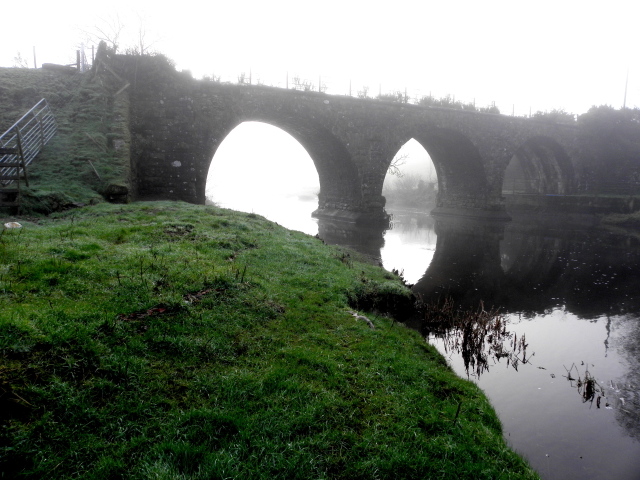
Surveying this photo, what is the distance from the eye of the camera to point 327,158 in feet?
82.6

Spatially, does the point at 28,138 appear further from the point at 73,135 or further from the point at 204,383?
the point at 204,383

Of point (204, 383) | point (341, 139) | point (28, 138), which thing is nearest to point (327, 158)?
point (341, 139)

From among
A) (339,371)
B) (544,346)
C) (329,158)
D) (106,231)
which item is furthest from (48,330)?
(329,158)

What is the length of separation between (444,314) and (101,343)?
6240mm

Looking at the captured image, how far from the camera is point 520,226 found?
25.5m

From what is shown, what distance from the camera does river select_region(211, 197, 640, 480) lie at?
14.1ft

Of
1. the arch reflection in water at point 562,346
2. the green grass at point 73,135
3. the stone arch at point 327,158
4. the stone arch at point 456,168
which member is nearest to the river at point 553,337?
the arch reflection in water at point 562,346

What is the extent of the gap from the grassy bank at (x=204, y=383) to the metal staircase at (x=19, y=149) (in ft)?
14.2

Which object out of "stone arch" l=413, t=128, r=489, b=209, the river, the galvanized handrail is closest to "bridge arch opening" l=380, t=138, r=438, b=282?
the river

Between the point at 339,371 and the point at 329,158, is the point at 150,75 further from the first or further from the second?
the point at 339,371

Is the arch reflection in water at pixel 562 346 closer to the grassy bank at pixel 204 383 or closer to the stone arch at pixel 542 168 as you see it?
the grassy bank at pixel 204 383

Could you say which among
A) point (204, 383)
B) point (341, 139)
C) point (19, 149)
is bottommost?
point (204, 383)

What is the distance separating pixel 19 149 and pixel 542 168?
38.2 metres

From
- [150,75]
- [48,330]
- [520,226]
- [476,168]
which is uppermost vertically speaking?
[150,75]
